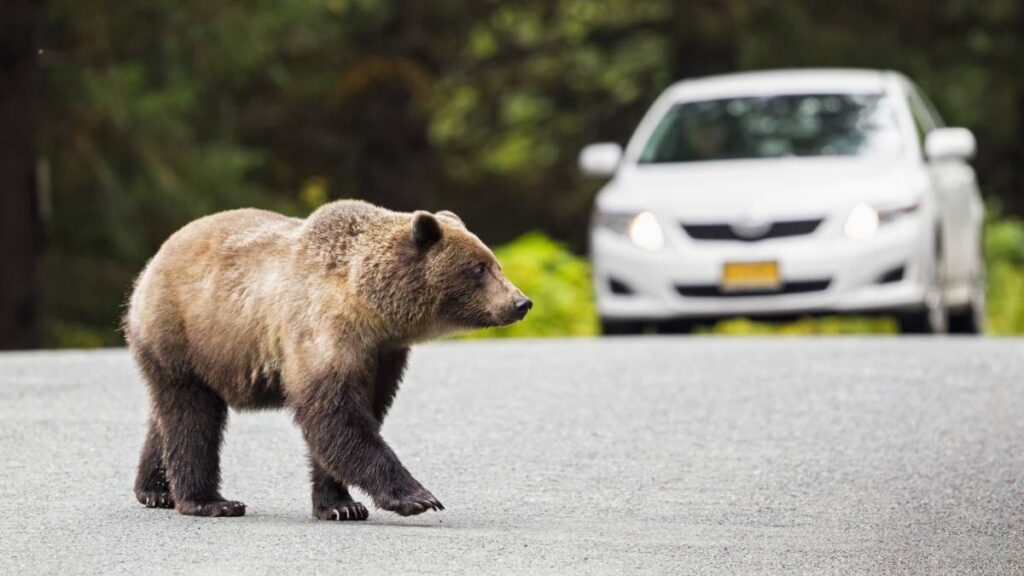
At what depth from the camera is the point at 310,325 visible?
693 centimetres

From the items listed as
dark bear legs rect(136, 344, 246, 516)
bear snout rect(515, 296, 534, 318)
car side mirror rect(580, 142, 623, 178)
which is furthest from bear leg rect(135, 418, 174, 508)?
car side mirror rect(580, 142, 623, 178)

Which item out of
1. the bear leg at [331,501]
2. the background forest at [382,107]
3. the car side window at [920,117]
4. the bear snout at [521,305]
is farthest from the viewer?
the background forest at [382,107]

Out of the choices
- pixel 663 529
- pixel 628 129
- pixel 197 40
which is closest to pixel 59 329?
pixel 197 40

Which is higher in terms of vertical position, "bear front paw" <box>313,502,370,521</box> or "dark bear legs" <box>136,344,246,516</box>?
"dark bear legs" <box>136,344,246,516</box>

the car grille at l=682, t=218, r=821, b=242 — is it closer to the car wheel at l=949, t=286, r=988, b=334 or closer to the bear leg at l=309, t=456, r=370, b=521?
the car wheel at l=949, t=286, r=988, b=334

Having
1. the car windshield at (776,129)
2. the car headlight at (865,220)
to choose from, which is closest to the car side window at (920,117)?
the car windshield at (776,129)

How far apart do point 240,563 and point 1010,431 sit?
16.2 ft

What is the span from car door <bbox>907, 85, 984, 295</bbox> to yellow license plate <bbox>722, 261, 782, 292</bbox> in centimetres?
156

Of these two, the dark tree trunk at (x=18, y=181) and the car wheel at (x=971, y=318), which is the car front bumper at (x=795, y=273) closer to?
the car wheel at (x=971, y=318)

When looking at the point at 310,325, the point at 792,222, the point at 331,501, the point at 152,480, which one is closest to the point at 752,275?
the point at 792,222

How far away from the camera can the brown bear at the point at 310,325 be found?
6.86 m

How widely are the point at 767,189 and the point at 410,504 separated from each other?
26.3 feet

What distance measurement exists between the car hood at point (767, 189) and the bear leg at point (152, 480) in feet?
23.4

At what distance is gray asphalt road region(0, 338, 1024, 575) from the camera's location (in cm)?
694
